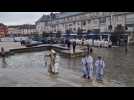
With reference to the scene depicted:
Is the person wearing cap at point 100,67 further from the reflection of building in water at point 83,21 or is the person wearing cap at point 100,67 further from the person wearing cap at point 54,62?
the person wearing cap at point 54,62

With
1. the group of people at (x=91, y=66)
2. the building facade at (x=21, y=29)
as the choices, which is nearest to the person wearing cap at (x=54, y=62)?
the group of people at (x=91, y=66)

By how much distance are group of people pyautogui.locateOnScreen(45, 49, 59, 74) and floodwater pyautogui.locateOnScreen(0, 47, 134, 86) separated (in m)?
0.09

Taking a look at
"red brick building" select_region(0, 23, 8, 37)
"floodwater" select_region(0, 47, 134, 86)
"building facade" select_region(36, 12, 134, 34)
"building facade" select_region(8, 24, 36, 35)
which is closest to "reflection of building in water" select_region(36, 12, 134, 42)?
"building facade" select_region(36, 12, 134, 34)

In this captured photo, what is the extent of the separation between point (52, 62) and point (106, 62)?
108 centimetres

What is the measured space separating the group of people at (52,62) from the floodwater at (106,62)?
9 cm

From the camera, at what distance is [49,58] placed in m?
5.83

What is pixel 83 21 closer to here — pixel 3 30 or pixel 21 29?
pixel 21 29

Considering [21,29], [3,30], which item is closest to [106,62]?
[21,29]

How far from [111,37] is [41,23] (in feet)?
4.89

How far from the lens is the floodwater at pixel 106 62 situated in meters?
5.63

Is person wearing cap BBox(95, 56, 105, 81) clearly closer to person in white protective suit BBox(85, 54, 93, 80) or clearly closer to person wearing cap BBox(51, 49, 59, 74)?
person in white protective suit BBox(85, 54, 93, 80)

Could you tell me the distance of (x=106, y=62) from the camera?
19.0 ft
